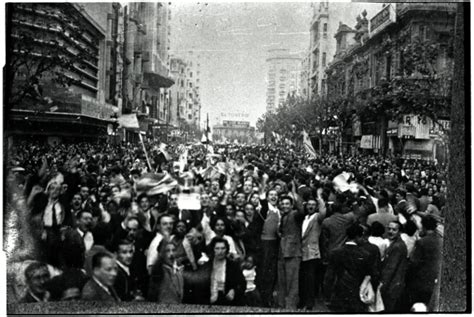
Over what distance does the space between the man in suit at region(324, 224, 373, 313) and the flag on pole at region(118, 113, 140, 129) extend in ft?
9.48

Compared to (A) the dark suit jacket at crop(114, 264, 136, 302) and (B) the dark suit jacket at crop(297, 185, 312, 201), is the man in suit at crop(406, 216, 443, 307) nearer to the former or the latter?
(B) the dark suit jacket at crop(297, 185, 312, 201)

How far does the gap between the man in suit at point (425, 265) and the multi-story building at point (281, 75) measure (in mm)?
2294

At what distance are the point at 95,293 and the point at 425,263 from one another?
3.56 m

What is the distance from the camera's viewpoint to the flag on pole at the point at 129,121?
21.9ft

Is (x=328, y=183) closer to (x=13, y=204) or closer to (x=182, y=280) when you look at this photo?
(x=182, y=280)

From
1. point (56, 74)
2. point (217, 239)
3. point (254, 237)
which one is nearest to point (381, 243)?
point (254, 237)

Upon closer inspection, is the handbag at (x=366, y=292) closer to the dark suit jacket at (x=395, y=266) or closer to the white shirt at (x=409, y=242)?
the dark suit jacket at (x=395, y=266)

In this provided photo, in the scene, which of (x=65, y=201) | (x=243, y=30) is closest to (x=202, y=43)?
(x=243, y=30)

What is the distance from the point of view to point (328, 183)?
20.6 feet

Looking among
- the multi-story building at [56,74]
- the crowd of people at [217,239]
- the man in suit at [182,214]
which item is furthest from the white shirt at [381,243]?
the multi-story building at [56,74]

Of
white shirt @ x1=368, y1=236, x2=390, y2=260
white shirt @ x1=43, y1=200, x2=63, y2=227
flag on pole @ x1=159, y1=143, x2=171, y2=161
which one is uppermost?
flag on pole @ x1=159, y1=143, x2=171, y2=161

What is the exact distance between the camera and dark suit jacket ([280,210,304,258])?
19.0ft

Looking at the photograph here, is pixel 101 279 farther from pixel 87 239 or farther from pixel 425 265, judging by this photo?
pixel 425 265

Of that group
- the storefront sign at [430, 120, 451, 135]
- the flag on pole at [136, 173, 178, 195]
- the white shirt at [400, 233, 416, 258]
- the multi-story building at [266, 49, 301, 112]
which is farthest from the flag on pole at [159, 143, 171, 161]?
the storefront sign at [430, 120, 451, 135]
